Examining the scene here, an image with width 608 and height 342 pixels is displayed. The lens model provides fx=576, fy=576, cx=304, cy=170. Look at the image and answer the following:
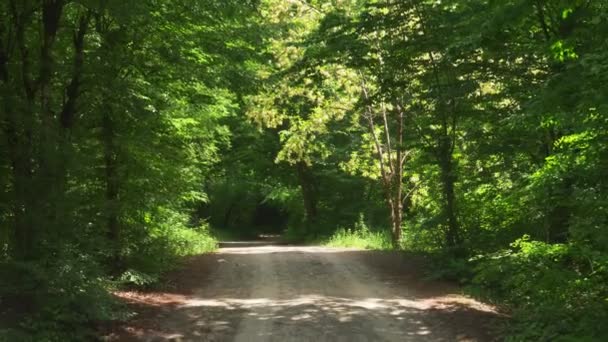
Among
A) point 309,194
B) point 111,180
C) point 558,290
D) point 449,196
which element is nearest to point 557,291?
point 558,290

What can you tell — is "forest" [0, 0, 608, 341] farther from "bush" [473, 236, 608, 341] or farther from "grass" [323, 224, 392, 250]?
"grass" [323, 224, 392, 250]

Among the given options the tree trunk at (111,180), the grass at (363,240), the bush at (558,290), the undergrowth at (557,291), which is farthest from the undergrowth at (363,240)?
the bush at (558,290)

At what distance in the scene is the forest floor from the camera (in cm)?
842

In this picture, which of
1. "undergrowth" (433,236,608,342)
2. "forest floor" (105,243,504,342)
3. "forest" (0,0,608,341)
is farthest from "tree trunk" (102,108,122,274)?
"undergrowth" (433,236,608,342)

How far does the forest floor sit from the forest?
58cm

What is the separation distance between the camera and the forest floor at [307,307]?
27.6ft

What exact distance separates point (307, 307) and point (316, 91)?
1083 centimetres

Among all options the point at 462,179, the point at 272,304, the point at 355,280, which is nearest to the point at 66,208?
the point at 272,304

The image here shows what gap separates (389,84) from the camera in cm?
1377

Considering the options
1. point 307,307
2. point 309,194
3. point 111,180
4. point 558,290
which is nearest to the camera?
point 558,290

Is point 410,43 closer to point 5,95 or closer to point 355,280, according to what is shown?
point 355,280

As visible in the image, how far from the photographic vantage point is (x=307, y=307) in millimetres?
10070

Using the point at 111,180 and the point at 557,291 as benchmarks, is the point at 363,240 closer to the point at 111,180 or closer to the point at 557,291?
the point at 111,180

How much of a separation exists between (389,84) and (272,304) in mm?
6181
